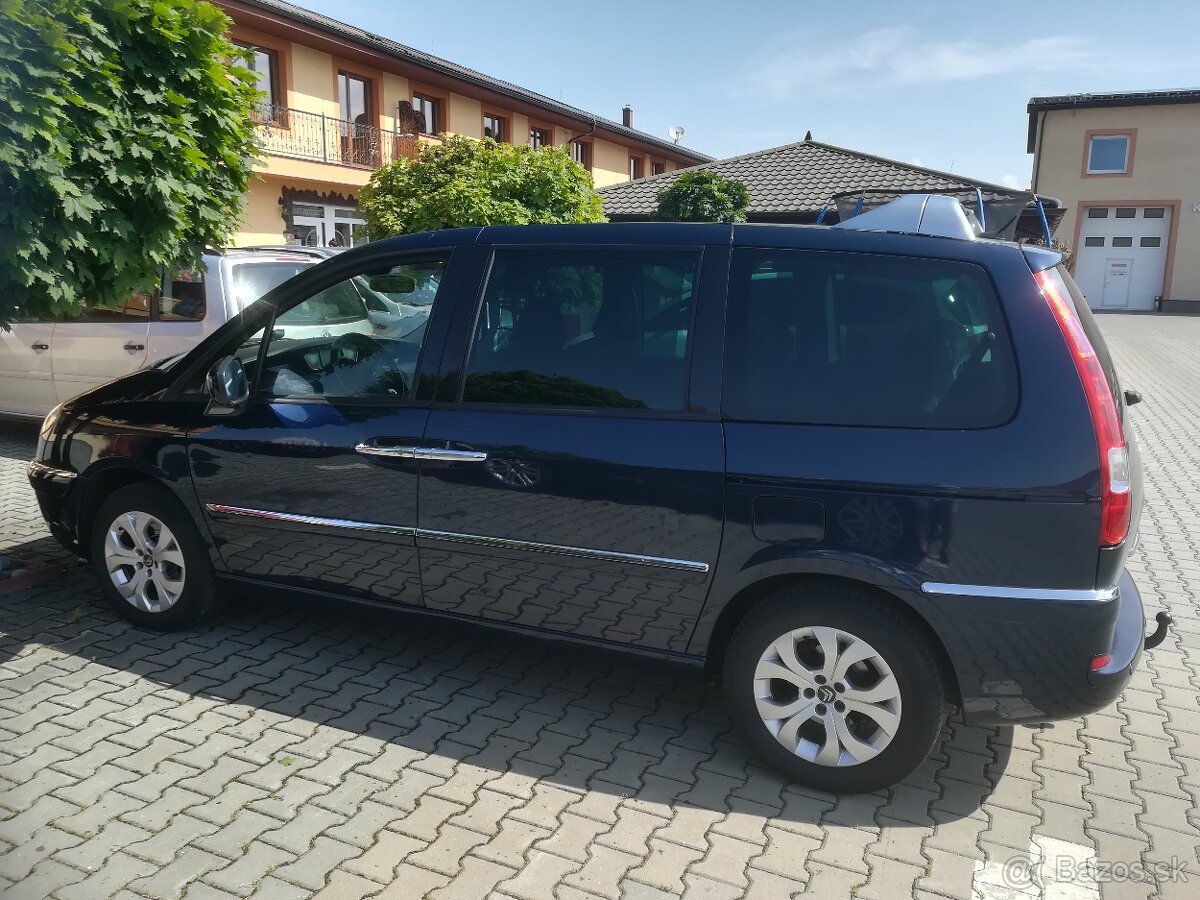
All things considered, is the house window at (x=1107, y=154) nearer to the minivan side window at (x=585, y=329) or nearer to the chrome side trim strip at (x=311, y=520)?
the minivan side window at (x=585, y=329)

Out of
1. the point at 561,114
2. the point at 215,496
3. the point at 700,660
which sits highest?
the point at 561,114

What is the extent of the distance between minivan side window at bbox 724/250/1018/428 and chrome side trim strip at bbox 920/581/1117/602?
509 mm

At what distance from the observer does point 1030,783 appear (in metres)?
3.39

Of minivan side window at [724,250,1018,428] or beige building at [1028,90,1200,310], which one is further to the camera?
beige building at [1028,90,1200,310]

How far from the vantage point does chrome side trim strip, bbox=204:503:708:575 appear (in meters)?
3.34

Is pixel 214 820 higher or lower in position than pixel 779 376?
lower

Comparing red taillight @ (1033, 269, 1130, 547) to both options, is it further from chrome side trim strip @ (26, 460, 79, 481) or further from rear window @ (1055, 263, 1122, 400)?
chrome side trim strip @ (26, 460, 79, 481)

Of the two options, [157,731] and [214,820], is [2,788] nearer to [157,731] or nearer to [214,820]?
[157,731]

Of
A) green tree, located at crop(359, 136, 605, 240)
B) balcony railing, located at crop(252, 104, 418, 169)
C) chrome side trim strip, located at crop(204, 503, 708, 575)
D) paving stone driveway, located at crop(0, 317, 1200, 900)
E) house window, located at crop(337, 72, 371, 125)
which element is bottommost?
paving stone driveway, located at crop(0, 317, 1200, 900)

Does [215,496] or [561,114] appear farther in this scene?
[561,114]

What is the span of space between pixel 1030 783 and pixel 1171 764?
619 millimetres

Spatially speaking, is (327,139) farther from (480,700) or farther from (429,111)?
(480,700)

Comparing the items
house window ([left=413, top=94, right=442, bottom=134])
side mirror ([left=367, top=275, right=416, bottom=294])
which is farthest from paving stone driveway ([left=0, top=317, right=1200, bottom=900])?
house window ([left=413, top=94, right=442, bottom=134])

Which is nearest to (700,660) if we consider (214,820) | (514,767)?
(514,767)
